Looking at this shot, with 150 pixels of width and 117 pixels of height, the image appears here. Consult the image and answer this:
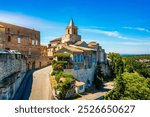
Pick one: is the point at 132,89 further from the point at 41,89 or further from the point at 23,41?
the point at 23,41

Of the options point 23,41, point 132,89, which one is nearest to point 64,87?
point 132,89

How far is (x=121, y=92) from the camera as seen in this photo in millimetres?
21500

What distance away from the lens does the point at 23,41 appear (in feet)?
118

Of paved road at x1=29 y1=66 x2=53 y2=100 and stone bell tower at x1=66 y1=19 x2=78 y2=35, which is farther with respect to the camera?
stone bell tower at x1=66 y1=19 x2=78 y2=35

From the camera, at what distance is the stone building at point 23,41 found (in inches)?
1253

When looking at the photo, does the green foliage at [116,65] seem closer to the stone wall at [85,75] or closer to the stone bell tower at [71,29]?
the stone wall at [85,75]

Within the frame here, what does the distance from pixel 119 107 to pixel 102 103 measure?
2.32 feet

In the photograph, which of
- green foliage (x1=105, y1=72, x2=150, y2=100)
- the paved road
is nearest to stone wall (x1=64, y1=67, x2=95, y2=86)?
the paved road

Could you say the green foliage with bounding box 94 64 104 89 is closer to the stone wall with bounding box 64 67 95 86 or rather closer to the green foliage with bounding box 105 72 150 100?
the stone wall with bounding box 64 67 95 86

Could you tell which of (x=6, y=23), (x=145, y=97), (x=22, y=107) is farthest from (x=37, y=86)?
(x=6, y=23)

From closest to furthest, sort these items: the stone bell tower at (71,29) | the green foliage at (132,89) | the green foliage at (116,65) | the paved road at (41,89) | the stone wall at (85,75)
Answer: the green foliage at (132,89)
the paved road at (41,89)
the stone wall at (85,75)
the stone bell tower at (71,29)
the green foliage at (116,65)

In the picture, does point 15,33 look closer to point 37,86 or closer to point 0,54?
point 37,86

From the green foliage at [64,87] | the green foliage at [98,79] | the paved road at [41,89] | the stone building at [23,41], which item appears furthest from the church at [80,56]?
the paved road at [41,89]

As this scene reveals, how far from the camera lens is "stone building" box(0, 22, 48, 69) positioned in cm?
3182
